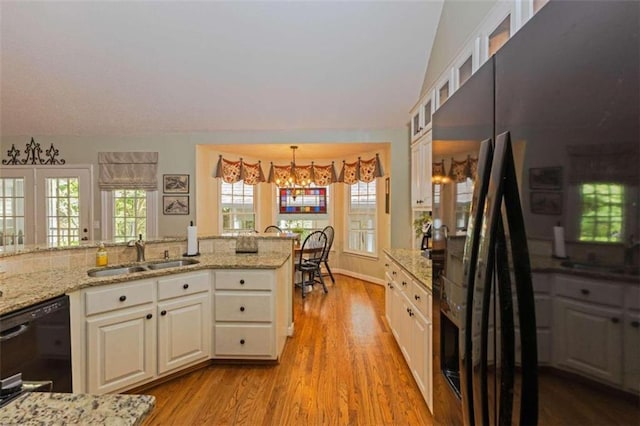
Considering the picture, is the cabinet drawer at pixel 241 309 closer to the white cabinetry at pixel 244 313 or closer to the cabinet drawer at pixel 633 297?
the white cabinetry at pixel 244 313

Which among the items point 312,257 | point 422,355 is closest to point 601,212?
point 422,355

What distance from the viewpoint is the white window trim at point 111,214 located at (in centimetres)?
483

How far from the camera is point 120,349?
2238mm

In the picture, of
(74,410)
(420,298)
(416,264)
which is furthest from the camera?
(416,264)

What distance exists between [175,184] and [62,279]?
2.85 metres

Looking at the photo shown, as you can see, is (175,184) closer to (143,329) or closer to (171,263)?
(171,263)

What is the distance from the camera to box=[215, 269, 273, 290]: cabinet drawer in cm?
277

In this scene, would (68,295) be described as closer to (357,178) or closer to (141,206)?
(141,206)

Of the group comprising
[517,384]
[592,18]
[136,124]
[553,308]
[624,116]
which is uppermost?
[136,124]

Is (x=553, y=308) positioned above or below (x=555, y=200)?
below

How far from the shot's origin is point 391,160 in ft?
15.5

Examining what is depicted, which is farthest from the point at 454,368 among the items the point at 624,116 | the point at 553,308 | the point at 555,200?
the point at 624,116

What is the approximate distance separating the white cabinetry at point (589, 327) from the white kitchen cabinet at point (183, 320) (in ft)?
8.50

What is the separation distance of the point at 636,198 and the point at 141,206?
217 inches
